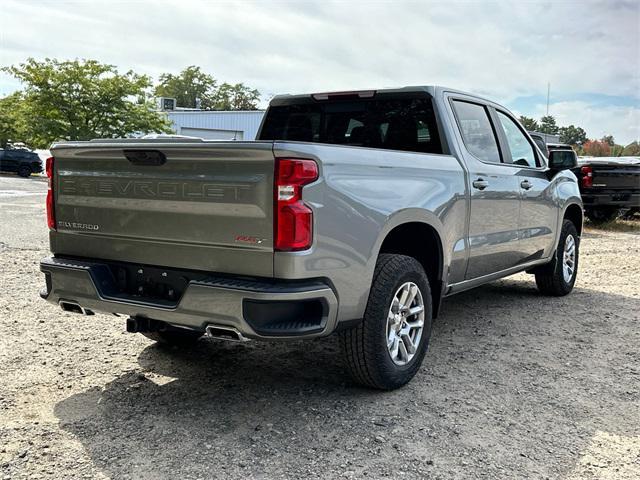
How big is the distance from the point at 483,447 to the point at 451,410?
0.48 m

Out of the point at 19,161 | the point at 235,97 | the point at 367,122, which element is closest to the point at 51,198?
the point at 367,122

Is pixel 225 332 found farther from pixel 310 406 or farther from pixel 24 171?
pixel 24 171

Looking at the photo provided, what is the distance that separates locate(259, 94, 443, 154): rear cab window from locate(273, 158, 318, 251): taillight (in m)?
1.85

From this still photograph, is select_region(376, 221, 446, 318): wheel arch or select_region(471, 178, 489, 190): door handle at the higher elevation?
select_region(471, 178, 489, 190): door handle

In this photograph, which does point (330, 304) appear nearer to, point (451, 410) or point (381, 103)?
point (451, 410)

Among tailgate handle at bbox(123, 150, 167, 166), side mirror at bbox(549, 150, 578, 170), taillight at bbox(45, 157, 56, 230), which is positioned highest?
side mirror at bbox(549, 150, 578, 170)

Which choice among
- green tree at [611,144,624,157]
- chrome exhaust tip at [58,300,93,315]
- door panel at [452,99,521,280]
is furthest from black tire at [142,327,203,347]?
green tree at [611,144,624,157]

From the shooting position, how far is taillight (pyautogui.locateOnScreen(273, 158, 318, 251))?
3.10 m

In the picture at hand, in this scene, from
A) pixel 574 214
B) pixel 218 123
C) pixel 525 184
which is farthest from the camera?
pixel 218 123

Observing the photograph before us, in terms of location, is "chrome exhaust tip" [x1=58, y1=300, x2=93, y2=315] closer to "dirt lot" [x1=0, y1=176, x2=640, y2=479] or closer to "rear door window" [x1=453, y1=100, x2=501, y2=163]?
"dirt lot" [x1=0, y1=176, x2=640, y2=479]

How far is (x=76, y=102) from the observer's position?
31.8m

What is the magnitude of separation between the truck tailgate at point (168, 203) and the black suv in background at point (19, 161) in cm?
2806

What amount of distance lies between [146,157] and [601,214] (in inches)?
518

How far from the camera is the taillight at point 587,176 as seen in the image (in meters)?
13.4
